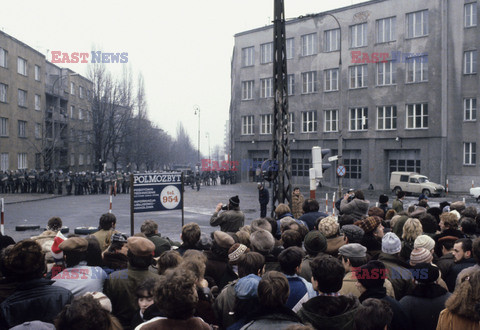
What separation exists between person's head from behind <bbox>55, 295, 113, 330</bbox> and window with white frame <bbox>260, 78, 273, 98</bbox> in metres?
49.1

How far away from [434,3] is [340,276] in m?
41.1

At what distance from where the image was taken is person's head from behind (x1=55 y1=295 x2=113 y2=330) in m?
2.85

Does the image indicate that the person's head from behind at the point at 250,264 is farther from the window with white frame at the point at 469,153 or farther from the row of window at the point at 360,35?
the row of window at the point at 360,35

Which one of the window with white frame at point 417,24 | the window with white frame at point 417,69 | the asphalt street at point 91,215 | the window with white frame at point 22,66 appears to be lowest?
the asphalt street at point 91,215

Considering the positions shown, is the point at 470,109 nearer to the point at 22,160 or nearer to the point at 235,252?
the point at 235,252

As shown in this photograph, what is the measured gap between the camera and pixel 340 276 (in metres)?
3.75

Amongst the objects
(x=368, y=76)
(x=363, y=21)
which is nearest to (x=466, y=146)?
(x=368, y=76)

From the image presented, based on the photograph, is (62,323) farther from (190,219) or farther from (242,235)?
(190,219)

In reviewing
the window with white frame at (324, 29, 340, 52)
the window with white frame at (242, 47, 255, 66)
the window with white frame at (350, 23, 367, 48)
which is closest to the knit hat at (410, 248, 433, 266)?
the window with white frame at (350, 23, 367, 48)

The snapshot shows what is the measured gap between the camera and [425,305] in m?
3.88

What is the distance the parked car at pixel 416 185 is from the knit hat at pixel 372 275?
107 ft

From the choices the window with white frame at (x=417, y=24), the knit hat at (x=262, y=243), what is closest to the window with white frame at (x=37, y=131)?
the window with white frame at (x=417, y=24)

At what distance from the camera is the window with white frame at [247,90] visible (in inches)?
2087

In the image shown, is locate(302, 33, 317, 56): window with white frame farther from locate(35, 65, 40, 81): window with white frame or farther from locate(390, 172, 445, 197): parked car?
locate(35, 65, 40, 81): window with white frame
